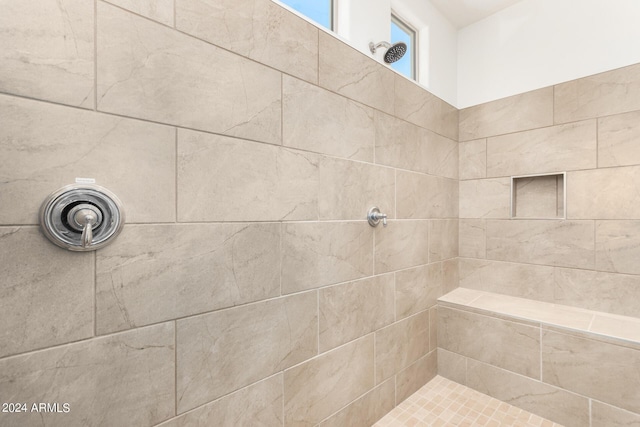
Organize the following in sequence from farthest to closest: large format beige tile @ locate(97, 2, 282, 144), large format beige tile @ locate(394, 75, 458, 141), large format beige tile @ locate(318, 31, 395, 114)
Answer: large format beige tile @ locate(394, 75, 458, 141) < large format beige tile @ locate(318, 31, 395, 114) < large format beige tile @ locate(97, 2, 282, 144)

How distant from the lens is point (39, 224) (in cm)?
68

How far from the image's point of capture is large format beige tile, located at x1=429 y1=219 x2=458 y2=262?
6.35 feet

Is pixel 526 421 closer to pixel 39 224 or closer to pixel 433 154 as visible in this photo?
pixel 433 154

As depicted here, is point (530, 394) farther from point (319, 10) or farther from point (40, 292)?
point (319, 10)

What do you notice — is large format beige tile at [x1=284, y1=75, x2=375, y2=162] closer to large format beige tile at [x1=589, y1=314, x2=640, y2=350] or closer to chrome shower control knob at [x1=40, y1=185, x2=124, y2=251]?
chrome shower control knob at [x1=40, y1=185, x2=124, y2=251]

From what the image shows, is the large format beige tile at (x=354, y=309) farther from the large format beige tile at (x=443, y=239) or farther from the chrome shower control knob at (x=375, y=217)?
the large format beige tile at (x=443, y=239)

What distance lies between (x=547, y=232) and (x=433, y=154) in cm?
89

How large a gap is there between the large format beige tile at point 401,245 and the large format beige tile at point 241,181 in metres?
0.51

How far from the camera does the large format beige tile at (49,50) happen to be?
0.65m

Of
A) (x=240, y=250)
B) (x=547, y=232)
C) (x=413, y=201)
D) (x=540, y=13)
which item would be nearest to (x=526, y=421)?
(x=547, y=232)

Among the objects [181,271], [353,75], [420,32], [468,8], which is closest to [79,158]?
[181,271]

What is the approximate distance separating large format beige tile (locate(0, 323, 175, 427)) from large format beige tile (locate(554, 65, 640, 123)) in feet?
7.98

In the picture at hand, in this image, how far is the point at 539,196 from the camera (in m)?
1.97

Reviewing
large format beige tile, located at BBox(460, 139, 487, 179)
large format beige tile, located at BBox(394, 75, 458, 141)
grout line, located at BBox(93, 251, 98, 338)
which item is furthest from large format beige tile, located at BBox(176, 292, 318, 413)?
large format beige tile, located at BBox(460, 139, 487, 179)
